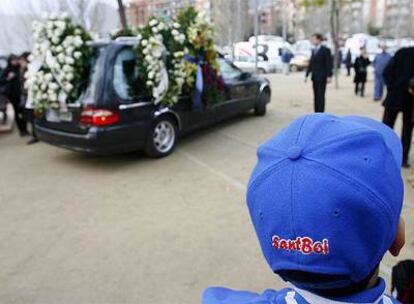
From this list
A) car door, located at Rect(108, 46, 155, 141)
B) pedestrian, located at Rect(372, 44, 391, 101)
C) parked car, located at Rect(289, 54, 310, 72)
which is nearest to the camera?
car door, located at Rect(108, 46, 155, 141)

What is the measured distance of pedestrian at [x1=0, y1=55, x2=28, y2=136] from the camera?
8.26 metres

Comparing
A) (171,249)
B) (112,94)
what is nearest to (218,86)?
(112,94)

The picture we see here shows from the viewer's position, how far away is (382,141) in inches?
37.6

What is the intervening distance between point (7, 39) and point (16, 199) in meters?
16.9

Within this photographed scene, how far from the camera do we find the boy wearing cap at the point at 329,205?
912 mm

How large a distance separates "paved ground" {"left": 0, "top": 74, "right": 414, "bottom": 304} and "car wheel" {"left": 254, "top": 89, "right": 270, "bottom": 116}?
2257 mm

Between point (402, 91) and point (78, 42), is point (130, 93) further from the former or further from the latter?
point (402, 91)

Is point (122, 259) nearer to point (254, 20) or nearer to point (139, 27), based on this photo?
point (139, 27)

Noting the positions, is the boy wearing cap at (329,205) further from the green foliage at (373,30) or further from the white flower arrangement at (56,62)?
the green foliage at (373,30)

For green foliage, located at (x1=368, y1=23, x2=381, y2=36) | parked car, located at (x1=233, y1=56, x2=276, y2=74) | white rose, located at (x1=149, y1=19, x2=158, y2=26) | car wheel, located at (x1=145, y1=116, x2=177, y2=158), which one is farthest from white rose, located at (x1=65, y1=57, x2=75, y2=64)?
green foliage, located at (x1=368, y1=23, x2=381, y2=36)

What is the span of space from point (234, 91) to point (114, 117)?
3188 mm

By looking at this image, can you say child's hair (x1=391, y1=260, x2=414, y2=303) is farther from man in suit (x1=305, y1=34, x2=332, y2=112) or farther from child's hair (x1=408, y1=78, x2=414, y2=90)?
man in suit (x1=305, y1=34, x2=332, y2=112)

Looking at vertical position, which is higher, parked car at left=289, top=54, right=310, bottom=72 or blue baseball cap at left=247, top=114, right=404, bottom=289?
blue baseball cap at left=247, top=114, right=404, bottom=289

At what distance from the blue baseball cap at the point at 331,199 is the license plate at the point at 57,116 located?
549 centimetres
